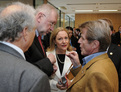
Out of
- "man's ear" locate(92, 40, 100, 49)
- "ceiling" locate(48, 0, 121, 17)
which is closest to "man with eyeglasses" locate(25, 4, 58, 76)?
"man's ear" locate(92, 40, 100, 49)

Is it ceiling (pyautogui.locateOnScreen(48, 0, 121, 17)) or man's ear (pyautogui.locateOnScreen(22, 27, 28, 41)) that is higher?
ceiling (pyautogui.locateOnScreen(48, 0, 121, 17))

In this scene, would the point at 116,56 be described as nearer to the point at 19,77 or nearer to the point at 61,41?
the point at 61,41

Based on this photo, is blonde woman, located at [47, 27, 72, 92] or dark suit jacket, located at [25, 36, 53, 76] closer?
dark suit jacket, located at [25, 36, 53, 76]

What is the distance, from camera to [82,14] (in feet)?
51.0

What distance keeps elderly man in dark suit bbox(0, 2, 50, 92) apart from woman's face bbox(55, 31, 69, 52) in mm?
1413

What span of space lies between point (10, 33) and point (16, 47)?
0.10m

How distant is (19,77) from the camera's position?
2.23 ft

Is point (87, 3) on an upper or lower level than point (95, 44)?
upper

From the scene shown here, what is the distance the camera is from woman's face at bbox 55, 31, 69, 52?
2.38 meters

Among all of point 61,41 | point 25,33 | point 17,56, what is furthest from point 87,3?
point 17,56

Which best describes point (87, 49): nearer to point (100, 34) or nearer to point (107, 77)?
point (100, 34)

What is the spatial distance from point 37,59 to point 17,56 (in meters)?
0.66

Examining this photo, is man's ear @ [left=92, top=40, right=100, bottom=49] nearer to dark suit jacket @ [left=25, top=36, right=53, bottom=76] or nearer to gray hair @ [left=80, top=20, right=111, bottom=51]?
gray hair @ [left=80, top=20, right=111, bottom=51]

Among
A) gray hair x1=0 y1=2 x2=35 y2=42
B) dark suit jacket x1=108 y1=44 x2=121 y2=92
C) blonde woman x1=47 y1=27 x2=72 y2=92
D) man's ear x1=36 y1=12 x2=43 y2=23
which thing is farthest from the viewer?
blonde woman x1=47 y1=27 x2=72 y2=92
